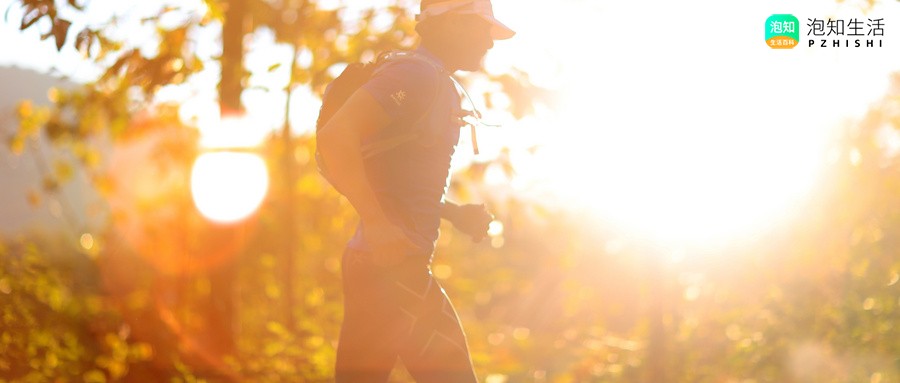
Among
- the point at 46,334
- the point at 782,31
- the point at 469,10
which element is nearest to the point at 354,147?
the point at 469,10

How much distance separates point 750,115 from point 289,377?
21.7ft

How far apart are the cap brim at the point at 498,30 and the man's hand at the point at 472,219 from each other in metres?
0.70

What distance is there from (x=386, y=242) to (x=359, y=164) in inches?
10.3

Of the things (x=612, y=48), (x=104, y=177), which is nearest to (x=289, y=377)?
(x=612, y=48)

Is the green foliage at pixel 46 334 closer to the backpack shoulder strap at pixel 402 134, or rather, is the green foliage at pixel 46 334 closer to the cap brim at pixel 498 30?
the backpack shoulder strap at pixel 402 134

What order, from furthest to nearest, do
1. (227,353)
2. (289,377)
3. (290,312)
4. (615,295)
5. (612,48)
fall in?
1. (615,295)
2. (290,312)
3. (612,48)
4. (227,353)
5. (289,377)

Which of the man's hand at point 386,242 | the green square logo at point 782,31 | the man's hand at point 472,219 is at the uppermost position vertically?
the green square logo at point 782,31

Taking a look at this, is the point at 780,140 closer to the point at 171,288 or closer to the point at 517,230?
the point at 517,230

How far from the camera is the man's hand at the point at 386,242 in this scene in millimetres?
3297

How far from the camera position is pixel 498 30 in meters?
3.58

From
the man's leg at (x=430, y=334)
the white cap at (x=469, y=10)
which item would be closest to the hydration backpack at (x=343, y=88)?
the white cap at (x=469, y=10)

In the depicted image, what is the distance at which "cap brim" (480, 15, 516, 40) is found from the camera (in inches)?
139

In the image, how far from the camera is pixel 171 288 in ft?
52.6

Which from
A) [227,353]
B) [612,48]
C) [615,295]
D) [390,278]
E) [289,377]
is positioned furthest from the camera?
[615,295]
